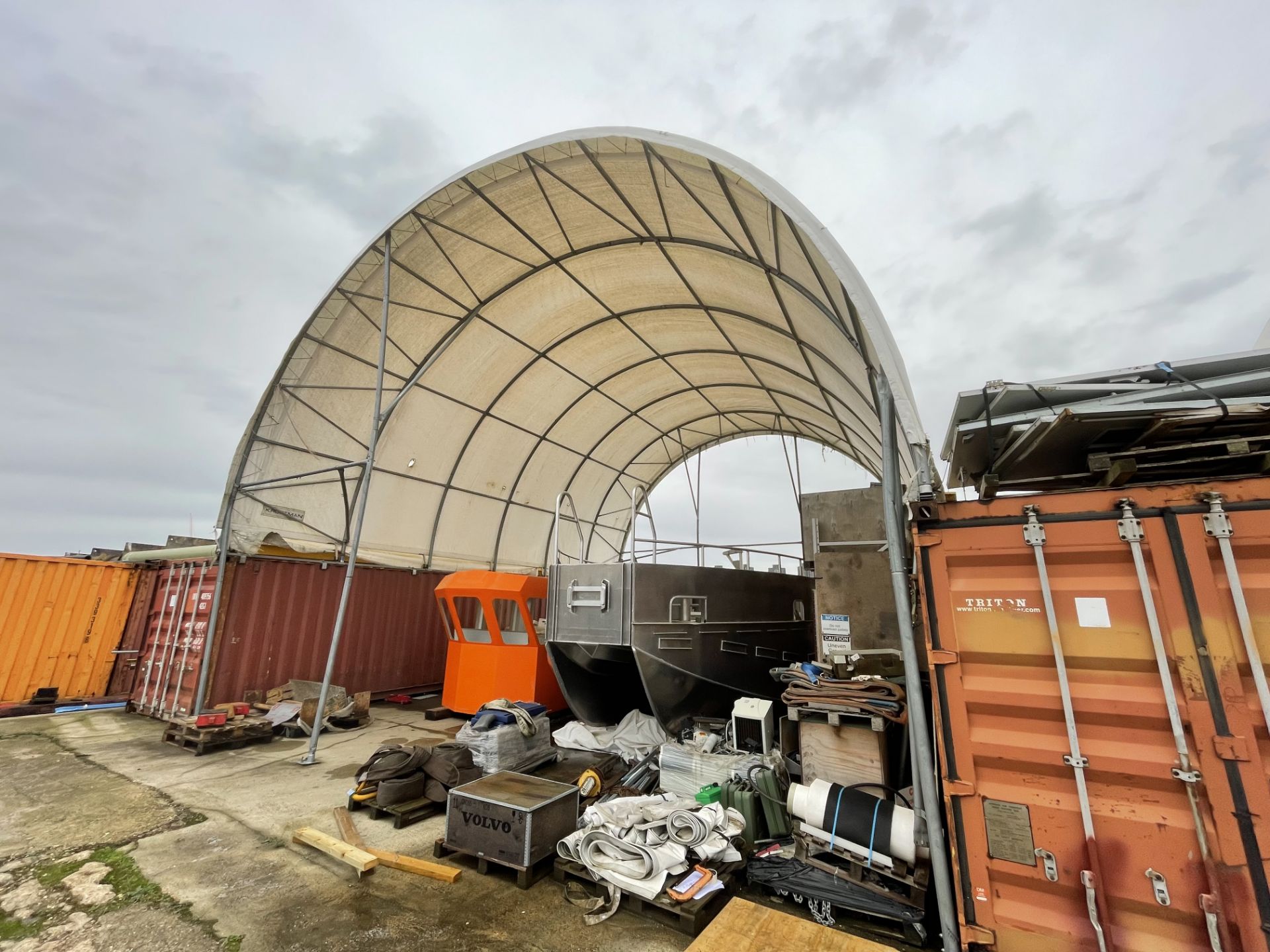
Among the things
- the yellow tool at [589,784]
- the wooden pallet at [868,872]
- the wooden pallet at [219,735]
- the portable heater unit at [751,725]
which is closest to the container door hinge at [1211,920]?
the wooden pallet at [868,872]

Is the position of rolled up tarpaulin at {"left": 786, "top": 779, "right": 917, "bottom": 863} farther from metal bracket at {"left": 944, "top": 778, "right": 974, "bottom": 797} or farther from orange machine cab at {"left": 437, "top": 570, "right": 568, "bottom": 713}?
orange machine cab at {"left": 437, "top": 570, "right": 568, "bottom": 713}

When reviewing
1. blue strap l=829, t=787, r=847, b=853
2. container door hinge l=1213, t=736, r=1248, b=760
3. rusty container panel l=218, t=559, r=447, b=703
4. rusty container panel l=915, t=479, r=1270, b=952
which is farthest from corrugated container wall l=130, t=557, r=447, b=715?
container door hinge l=1213, t=736, r=1248, b=760

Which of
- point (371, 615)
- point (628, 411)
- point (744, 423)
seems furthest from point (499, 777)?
point (744, 423)

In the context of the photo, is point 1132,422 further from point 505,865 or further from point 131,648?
point 131,648

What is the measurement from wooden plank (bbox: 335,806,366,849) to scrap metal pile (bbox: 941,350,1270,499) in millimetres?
5761

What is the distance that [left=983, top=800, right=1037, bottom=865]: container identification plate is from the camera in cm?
292

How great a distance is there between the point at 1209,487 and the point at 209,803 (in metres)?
8.57

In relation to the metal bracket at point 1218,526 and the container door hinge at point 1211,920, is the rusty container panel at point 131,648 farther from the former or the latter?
the metal bracket at point 1218,526

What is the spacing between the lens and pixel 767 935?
2.38 meters

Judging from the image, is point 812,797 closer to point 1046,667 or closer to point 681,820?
point 681,820

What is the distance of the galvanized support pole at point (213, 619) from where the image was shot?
9.12 metres

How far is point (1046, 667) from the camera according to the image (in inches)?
119

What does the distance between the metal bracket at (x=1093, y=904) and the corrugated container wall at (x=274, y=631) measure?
453 inches

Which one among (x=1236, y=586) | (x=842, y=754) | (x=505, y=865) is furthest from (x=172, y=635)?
(x=1236, y=586)
